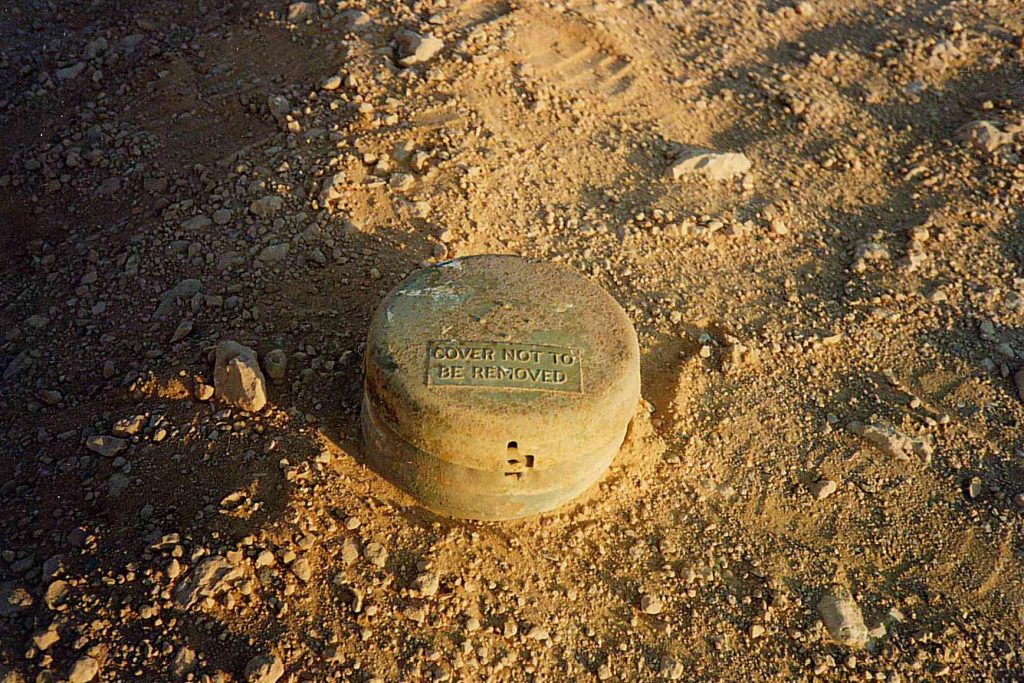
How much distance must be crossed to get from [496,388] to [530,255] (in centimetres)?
157

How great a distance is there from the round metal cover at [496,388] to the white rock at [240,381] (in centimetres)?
51

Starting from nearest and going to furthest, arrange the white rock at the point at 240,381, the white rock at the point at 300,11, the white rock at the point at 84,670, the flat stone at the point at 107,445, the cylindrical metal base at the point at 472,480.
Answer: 1. the white rock at the point at 84,670
2. the cylindrical metal base at the point at 472,480
3. the flat stone at the point at 107,445
4. the white rock at the point at 240,381
5. the white rock at the point at 300,11

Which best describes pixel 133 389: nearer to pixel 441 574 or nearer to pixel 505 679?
pixel 441 574

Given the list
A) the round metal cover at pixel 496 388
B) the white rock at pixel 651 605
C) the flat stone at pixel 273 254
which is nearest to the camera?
the round metal cover at pixel 496 388

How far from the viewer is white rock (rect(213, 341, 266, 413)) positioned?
3695mm

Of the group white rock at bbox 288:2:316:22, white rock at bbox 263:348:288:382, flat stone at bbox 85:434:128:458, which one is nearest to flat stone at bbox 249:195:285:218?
white rock at bbox 263:348:288:382

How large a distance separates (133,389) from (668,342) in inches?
95.9

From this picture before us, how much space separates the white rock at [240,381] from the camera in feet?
12.1

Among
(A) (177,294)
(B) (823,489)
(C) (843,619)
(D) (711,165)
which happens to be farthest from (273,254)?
(C) (843,619)

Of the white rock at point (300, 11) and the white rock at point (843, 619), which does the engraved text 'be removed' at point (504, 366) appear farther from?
the white rock at point (300, 11)

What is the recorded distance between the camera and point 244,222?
4.52 metres

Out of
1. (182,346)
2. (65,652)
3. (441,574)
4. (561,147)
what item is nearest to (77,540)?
(65,652)

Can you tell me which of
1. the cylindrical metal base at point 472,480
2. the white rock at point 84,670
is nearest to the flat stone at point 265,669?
the white rock at point 84,670

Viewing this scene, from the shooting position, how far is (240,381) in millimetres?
3697
